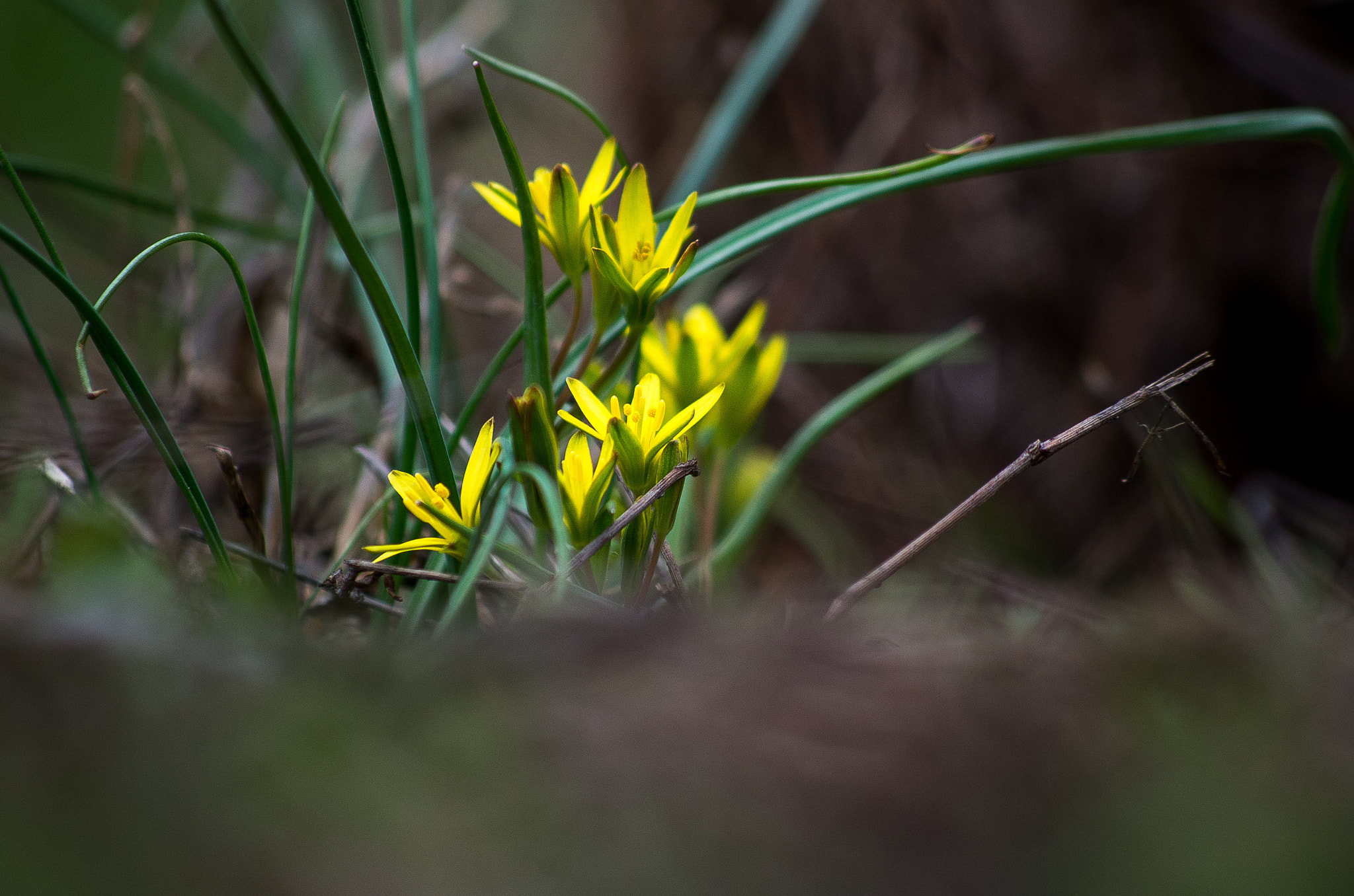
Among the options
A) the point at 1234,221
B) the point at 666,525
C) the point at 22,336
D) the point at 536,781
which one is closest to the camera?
the point at 536,781

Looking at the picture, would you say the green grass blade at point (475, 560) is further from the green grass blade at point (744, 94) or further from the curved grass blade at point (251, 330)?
the green grass blade at point (744, 94)

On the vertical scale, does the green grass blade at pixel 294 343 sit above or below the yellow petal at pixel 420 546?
above

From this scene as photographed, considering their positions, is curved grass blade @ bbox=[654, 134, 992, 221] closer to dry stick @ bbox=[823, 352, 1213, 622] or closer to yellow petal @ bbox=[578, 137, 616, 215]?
yellow petal @ bbox=[578, 137, 616, 215]

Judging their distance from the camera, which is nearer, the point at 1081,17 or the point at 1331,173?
the point at 1331,173

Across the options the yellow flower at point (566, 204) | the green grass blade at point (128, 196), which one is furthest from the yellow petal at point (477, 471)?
the green grass blade at point (128, 196)

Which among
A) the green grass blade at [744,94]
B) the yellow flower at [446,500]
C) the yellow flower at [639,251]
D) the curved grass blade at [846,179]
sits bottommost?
the yellow flower at [446,500]

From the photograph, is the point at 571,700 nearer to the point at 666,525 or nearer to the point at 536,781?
the point at 536,781

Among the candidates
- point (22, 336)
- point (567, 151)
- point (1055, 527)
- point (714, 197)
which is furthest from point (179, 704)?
point (567, 151)
